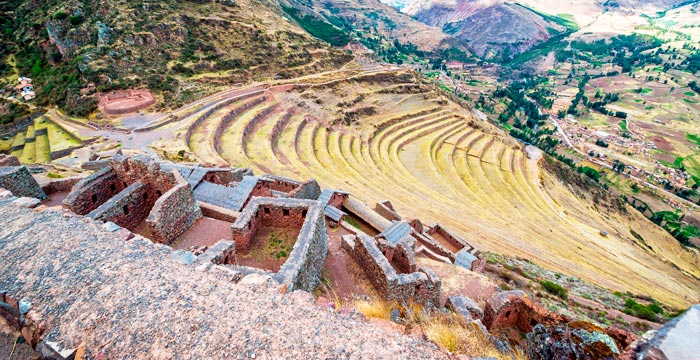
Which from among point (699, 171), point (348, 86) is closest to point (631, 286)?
point (348, 86)

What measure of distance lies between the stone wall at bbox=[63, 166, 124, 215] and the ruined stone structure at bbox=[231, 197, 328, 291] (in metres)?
5.51

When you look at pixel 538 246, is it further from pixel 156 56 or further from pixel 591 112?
pixel 591 112

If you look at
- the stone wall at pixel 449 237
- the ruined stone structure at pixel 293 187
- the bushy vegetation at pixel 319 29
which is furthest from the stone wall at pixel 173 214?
the bushy vegetation at pixel 319 29

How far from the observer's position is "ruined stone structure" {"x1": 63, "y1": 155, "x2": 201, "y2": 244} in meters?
10.2

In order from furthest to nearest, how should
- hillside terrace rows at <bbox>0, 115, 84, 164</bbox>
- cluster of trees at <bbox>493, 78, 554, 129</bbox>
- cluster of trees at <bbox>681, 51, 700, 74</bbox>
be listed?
cluster of trees at <bbox>681, 51, 700, 74</bbox>, cluster of trees at <bbox>493, 78, 554, 129</bbox>, hillside terrace rows at <bbox>0, 115, 84, 164</bbox>

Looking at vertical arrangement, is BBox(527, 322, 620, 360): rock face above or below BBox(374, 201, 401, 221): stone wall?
above

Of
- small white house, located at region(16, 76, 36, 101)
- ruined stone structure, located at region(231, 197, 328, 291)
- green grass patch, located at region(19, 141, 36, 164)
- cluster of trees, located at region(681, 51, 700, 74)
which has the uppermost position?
cluster of trees, located at region(681, 51, 700, 74)

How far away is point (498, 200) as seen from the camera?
114 ft

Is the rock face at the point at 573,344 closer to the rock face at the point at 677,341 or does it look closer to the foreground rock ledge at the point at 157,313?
the rock face at the point at 677,341

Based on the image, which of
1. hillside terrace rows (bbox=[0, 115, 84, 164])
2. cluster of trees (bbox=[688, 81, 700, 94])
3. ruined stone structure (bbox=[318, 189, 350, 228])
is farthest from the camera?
cluster of trees (bbox=[688, 81, 700, 94])

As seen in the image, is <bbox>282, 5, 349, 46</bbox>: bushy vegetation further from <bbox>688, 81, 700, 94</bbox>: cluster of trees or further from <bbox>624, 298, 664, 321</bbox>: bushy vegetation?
<bbox>688, 81, 700, 94</bbox>: cluster of trees

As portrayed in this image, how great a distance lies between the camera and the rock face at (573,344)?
5.52 meters

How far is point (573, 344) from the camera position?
229 inches

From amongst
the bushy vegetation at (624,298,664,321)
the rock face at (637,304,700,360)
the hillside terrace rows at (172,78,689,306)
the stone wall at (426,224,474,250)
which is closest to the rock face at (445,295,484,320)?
the rock face at (637,304,700,360)
